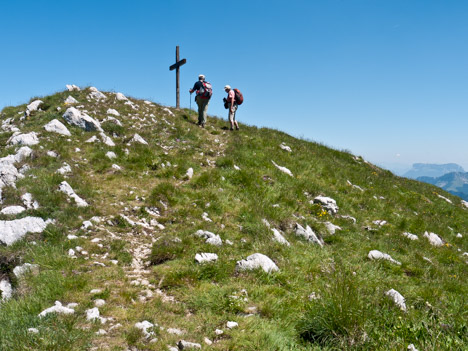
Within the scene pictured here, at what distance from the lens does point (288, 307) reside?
5559mm

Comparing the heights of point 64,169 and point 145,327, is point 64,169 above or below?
above

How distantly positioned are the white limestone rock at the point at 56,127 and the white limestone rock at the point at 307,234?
10.7m

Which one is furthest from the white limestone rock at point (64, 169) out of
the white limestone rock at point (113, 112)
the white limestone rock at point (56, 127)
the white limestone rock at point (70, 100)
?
the white limestone rock at point (70, 100)

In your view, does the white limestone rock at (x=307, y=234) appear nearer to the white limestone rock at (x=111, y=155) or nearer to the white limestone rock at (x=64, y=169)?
the white limestone rock at (x=111, y=155)

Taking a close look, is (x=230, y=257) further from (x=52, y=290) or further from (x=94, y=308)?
(x=52, y=290)

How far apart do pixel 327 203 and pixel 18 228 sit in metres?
10.2

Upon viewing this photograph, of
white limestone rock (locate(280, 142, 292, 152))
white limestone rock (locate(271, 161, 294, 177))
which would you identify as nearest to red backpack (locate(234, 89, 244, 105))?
white limestone rock (locate(280, 142, 292, 152))

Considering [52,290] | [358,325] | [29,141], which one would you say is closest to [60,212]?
[52,290]

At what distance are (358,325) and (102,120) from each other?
1501 centimetres

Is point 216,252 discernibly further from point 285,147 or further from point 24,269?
point 285,147

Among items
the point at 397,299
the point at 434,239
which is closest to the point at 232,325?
the point at 397,299

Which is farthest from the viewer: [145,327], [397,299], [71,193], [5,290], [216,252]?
[71,193]

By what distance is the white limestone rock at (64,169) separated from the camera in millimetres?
9914

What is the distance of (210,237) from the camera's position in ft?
25.8
